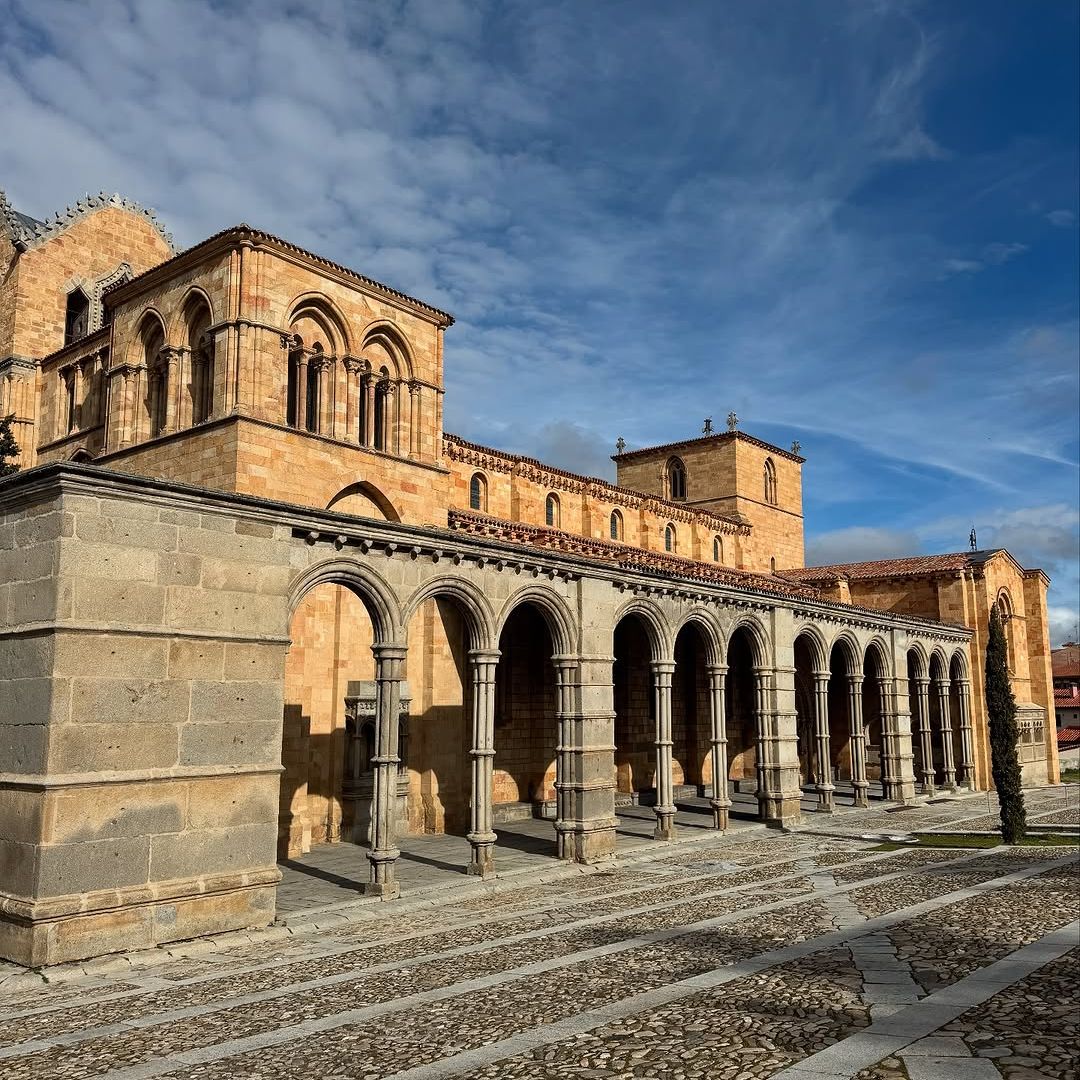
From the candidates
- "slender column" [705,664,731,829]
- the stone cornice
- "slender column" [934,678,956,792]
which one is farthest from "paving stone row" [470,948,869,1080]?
"slender column" [934,678,956,792]

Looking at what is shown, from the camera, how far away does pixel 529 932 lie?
1345 centimetres

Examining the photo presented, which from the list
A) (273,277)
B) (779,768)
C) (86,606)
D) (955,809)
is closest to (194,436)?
(273,277)

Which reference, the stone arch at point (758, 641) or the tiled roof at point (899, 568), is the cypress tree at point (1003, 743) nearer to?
the stone arch at point (758, 641)

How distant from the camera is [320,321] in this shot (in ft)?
74.9

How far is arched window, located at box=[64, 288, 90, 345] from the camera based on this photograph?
102 ft

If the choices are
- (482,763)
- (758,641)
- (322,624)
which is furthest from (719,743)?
(322,624)

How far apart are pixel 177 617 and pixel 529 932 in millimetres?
6385

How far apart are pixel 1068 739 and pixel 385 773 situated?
5714 centimetres

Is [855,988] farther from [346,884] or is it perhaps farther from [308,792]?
[308,792]

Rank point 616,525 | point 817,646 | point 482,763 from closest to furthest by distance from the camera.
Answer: point 482,763, point 817,646, point 616,525

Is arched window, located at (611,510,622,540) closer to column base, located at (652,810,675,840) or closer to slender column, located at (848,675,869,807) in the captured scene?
slender column, located at (848,675,869,807)

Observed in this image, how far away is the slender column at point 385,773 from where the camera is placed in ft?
51.6

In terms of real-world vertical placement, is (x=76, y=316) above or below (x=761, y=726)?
above

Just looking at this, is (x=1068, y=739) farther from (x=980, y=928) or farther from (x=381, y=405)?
(x=980, y=928)
